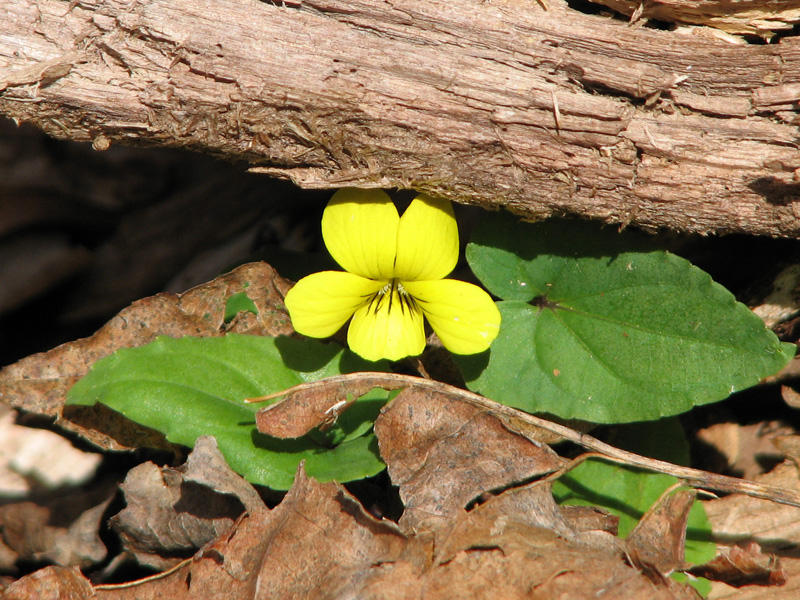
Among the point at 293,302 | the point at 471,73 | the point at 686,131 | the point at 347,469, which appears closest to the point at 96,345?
the point at 293,302

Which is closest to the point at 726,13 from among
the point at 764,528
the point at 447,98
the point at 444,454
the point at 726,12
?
the point at 726,12

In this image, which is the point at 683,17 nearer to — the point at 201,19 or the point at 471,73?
the point at 471,73

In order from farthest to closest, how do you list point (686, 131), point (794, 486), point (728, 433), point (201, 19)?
1. point (728, 433)
2. point (794, 486)
3. point (686, 131)
4. point (201, 19)

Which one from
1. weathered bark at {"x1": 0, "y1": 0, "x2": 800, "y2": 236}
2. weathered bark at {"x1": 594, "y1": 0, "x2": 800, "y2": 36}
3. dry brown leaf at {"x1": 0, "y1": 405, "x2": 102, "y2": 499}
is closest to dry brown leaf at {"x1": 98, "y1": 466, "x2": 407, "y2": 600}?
dry brown leaf at {"x1": 0, "y1": 405, "x2": 102, "y2": 499}

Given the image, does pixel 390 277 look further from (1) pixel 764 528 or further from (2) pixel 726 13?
(1) pixel 764 528

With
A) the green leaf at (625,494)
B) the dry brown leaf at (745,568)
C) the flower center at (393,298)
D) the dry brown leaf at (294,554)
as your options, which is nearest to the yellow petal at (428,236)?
the flower center at (393,298)

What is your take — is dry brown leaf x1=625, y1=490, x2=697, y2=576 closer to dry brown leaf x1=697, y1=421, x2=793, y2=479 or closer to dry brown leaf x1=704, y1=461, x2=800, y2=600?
dry brown leaf x1=704, y1=461, x2=800, y2=600

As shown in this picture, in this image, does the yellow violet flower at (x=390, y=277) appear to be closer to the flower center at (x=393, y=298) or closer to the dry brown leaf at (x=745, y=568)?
the flower center at (x=393, y=298)
